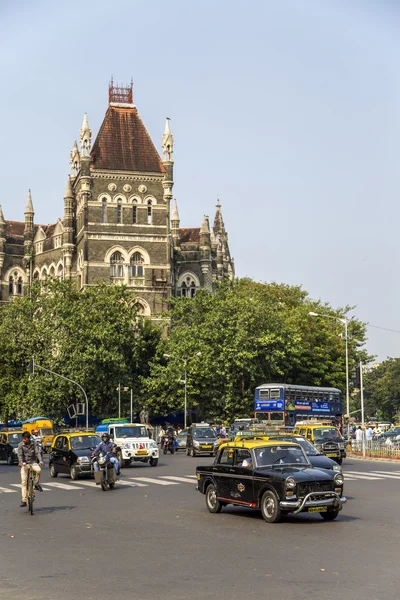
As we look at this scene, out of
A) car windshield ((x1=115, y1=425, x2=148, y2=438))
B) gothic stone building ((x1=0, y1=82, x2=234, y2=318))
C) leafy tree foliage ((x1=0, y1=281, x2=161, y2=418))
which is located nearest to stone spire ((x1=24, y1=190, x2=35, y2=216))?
gothic stone building ((x1=0, y1=82, x2=234, y2=318))

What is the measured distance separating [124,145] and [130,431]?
184 feet

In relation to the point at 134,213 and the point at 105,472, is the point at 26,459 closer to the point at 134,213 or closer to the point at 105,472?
the point at 105,472

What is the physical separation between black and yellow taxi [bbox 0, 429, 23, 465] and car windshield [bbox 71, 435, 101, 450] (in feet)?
37.8

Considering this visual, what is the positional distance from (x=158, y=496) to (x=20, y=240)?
8478 centimetres

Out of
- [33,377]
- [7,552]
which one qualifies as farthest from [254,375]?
[7,552]

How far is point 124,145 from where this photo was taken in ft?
296

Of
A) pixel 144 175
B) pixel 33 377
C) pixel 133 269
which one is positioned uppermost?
pixel 144 175

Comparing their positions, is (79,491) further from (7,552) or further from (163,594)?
(163,594)

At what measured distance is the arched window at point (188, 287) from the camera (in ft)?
330

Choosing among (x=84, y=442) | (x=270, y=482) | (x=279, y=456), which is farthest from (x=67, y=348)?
(x=270, y=482)

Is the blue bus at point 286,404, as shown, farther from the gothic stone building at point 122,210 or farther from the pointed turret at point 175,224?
the pointed turret at point 175,224

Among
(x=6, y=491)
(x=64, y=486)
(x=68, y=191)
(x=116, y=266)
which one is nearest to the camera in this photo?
(x=6, y=491)

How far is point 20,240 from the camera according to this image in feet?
346

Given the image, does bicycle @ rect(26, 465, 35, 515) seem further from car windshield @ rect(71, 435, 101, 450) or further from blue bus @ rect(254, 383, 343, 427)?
blue bus @ rect(254, 383, 343, 427)
